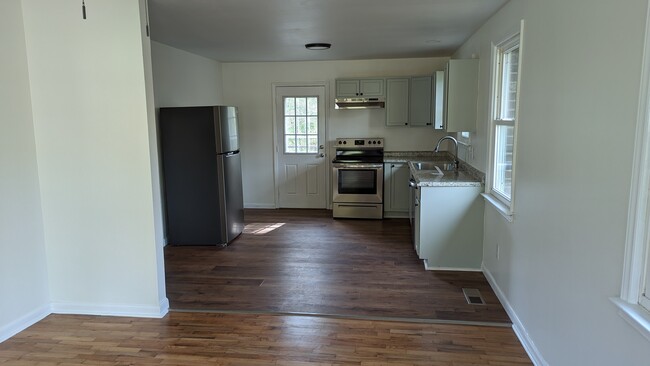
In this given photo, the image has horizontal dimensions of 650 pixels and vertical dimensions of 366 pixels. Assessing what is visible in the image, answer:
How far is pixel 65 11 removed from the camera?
2943 millimetres

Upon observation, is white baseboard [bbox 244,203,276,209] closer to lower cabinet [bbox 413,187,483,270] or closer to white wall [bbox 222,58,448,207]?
white wall [bbox 222,58,448,207]

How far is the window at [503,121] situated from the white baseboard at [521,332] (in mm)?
679

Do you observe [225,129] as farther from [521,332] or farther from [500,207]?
[521,332]

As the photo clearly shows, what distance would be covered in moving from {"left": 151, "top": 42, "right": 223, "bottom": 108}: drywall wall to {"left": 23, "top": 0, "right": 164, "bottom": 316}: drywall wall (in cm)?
166

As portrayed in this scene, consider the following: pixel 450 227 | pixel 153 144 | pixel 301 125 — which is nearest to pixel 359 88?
pixel 301 125

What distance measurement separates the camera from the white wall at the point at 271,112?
6.41 meters

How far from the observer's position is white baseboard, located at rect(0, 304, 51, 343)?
9.43ft

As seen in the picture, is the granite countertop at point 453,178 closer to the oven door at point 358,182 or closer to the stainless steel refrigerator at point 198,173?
the oven door at point 358,182

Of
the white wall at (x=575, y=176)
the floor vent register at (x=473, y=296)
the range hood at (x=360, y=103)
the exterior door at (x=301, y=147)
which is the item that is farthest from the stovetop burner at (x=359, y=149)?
the white wall at (x=575, y=176)

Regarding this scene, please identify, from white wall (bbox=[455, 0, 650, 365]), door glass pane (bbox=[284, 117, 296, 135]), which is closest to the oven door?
door glass pane (bbox=[284, 117, 296, 135])

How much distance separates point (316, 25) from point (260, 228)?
288cm

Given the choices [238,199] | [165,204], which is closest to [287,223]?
[238,199]

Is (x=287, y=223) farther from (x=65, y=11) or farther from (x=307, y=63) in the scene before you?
(x=65, y=11)

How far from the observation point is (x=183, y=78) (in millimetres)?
5352
